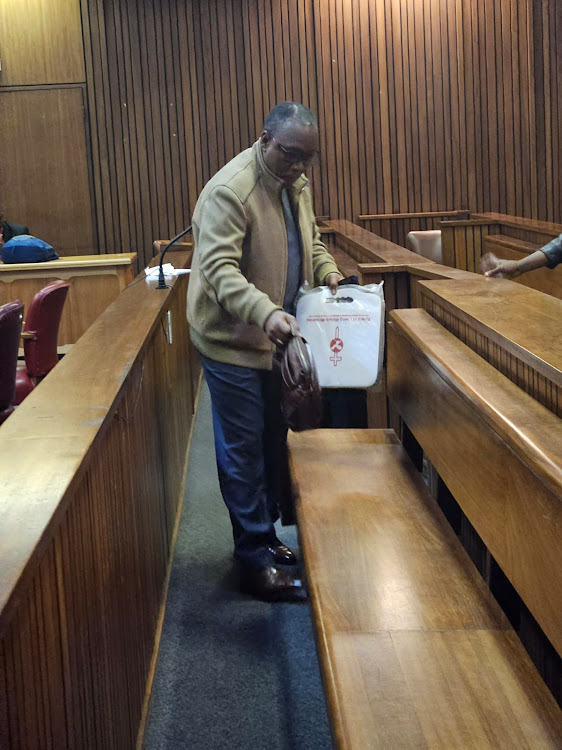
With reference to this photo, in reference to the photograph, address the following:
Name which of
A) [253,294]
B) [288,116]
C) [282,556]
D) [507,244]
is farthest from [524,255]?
[253,294]

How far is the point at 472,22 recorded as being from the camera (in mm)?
8945

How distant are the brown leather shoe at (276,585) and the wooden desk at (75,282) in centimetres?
439

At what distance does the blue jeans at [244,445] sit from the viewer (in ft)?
9.23

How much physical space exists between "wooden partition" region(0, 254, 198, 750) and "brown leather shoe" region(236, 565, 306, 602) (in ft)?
1.00

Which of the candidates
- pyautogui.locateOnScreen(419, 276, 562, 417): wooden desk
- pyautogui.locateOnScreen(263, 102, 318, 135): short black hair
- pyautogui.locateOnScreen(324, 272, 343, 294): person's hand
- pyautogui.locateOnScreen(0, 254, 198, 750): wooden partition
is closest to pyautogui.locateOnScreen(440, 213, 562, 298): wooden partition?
pyautogui.locateOnScreen(324, 272, 343, 294): person's hand

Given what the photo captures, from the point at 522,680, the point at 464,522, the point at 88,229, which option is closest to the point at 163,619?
the point at 464,522

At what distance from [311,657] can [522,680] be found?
3.50 ft

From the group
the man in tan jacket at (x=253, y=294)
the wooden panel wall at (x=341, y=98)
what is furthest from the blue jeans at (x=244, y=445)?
the wooden panel wall at (x=341, y=98)

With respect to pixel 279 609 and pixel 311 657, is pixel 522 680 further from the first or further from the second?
pixel 279 609

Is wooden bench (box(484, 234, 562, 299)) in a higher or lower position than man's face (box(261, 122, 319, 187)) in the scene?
lower

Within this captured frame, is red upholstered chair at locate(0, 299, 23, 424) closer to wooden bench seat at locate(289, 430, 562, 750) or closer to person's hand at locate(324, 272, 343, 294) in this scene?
person's hand at locate(324, 272, 343, 294)

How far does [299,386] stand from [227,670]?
80cm

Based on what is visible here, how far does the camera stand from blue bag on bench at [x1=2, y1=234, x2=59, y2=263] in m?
6.99

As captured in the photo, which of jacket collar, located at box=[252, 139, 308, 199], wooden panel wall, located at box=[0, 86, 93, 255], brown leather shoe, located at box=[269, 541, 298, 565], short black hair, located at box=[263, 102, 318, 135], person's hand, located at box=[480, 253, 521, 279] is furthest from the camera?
wooden panel wall, located at box=[0, 86, 93, 255]
